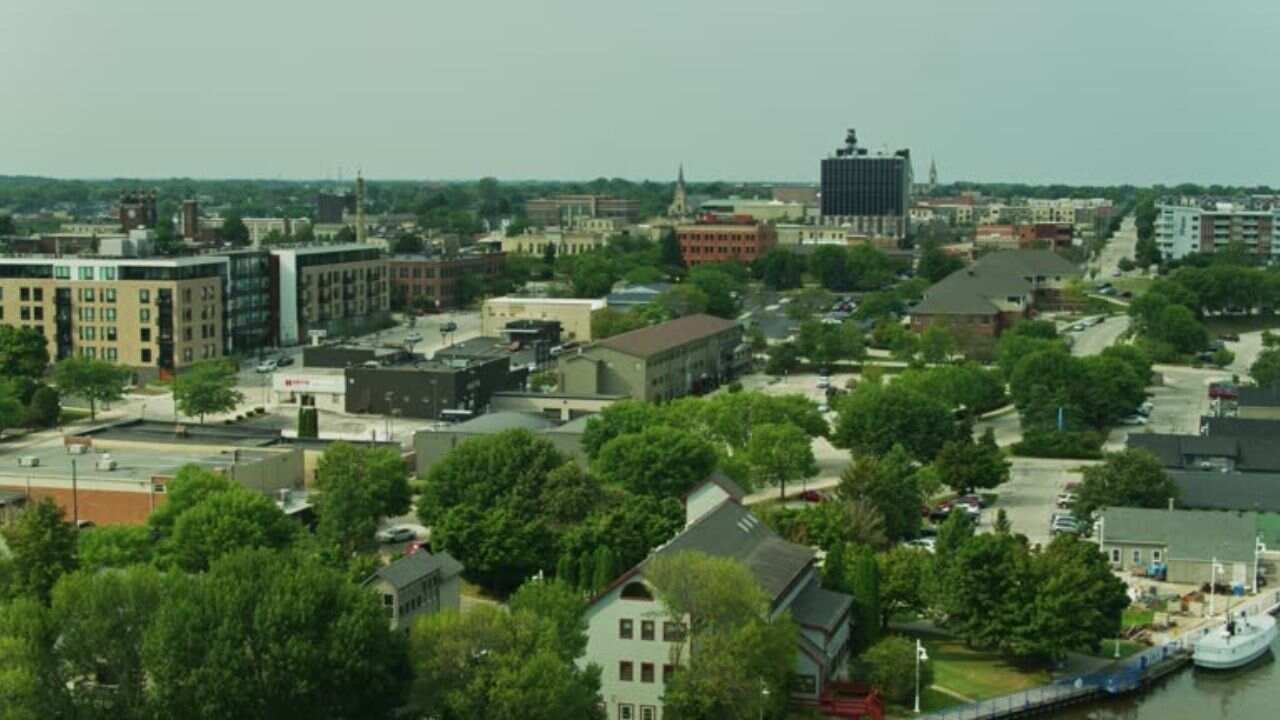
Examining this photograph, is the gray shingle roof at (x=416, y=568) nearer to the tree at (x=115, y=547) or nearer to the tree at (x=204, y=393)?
the tree at (x=115, y=547)

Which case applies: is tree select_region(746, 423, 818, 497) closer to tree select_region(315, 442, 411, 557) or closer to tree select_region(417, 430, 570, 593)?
tree select_region(417, 430, 570, 593)

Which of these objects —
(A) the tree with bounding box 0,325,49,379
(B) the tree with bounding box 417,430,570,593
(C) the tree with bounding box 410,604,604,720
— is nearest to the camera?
(C) the tree with bounding box 410,604,604,720

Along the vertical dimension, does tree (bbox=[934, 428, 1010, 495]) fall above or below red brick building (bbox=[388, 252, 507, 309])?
below

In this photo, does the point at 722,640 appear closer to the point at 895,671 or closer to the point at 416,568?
the point at 895,671

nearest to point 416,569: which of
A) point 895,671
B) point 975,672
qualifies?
point 895,671

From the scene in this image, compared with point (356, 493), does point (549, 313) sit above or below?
above

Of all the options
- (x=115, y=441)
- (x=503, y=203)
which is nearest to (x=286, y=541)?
(x=115, y=441)

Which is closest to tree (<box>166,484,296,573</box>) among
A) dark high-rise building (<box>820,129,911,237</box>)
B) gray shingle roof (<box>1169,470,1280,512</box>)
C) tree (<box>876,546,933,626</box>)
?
tree (<box>876,546,933,626</box>)
